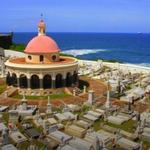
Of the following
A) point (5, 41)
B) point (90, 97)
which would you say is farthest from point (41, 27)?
point (5, 41)

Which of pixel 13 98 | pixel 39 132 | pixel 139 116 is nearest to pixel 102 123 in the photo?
pixel 139 116

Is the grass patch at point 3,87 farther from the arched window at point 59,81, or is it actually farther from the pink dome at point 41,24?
the pink dome at point 41,24

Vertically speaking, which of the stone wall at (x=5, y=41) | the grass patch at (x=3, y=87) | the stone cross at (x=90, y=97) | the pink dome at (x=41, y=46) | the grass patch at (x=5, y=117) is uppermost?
the pink dome at (x=41, y=46)

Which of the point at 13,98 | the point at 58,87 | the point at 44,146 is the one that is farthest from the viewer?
the point at 58,87

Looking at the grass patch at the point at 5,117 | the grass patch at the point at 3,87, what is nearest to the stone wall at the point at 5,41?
the grass patch at the point at 3,87

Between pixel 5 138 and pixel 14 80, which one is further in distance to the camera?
pixel 14 80

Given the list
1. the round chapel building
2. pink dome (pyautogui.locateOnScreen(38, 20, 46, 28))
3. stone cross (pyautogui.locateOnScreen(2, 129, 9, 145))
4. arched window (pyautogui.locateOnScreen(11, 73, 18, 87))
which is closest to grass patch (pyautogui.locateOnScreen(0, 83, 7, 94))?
the round chapel building

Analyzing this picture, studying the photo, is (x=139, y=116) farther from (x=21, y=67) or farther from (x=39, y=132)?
(x=21, y=67)

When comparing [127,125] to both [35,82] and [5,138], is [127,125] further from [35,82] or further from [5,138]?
[35,82]
